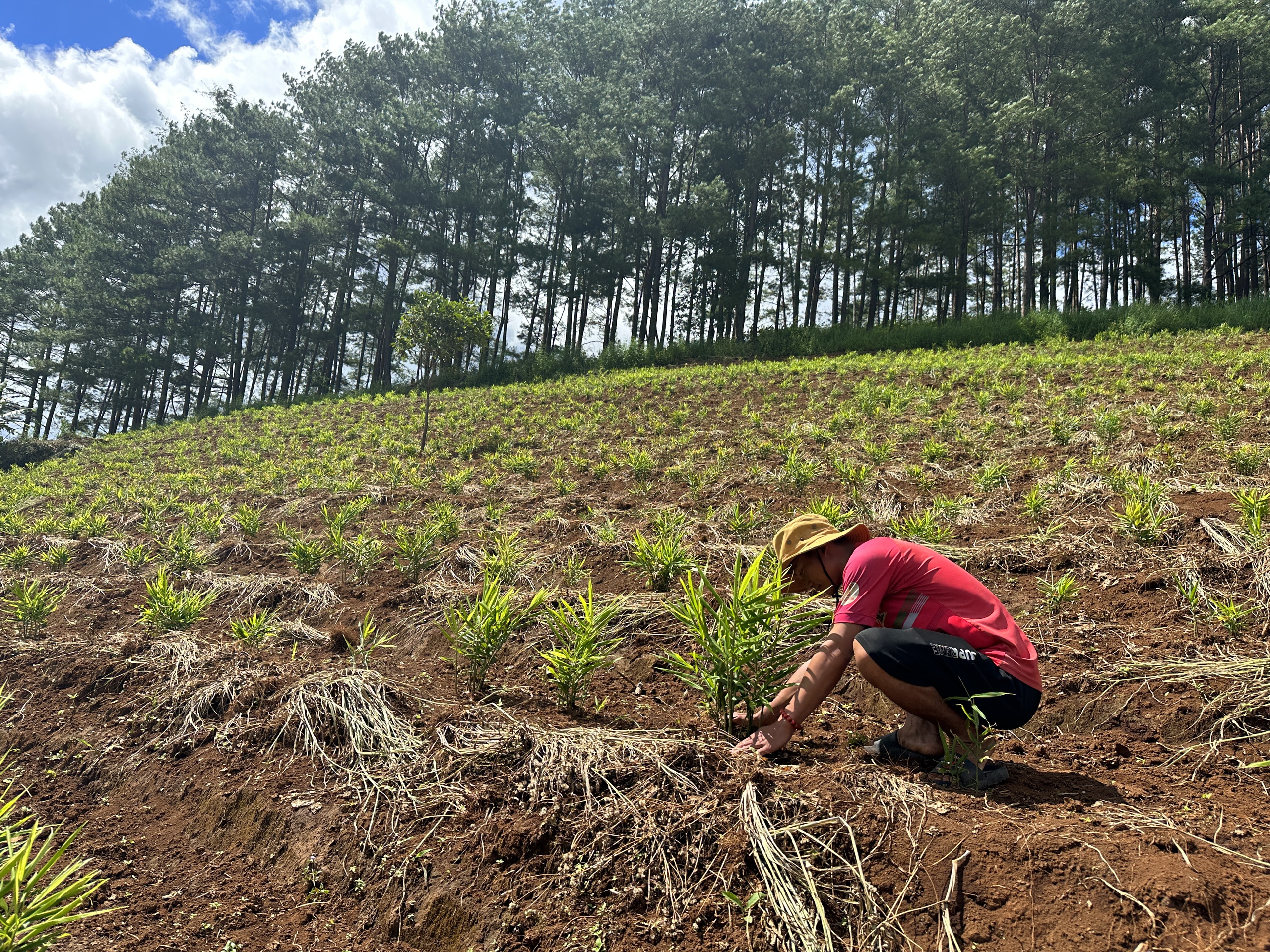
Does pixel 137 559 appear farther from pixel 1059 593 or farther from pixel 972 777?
pixel 1059 593

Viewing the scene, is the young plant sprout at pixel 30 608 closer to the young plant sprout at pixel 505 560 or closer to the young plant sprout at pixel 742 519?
the young plant sprout at pixel 505 560

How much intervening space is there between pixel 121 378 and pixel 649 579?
39113mm

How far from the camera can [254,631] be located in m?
3.89

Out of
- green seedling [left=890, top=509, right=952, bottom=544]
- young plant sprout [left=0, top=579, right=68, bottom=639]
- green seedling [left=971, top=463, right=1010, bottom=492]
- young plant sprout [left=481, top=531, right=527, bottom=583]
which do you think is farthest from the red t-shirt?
young plant sprout [left=0, top=579, right=68, bottom=639]

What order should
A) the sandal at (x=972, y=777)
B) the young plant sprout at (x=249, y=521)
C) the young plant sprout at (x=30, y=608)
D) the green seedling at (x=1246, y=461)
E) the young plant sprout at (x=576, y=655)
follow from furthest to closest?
the young plant sprout at (x=249, y=521)
the green seedling at (x=1246, y=461)
the young plant sprout at (x=30, y=608)
the young plant sprout at (x=576, y=655)
the sandal at (x=972, y=777)

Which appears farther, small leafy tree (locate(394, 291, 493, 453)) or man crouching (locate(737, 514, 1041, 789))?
small leafy tree (locate(394, 291, 493, 453))

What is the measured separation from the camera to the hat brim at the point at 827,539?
2527 millimetres

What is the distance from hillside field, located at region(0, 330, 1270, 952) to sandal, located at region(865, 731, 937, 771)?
0.19m

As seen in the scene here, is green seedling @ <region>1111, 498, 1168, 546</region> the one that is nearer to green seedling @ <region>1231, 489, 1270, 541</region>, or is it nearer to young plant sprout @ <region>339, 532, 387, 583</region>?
green seedling @ <region>1231, 489, 1270, 541</region>

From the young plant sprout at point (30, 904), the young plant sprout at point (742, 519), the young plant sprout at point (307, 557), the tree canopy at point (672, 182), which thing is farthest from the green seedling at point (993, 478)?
the tree canopy at point (672, 182)

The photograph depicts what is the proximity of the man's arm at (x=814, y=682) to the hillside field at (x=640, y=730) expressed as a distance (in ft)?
0.51

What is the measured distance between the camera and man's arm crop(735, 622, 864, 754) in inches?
89.3

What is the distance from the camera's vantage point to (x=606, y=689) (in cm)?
334

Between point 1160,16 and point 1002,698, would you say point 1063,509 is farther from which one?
point 1160,16
